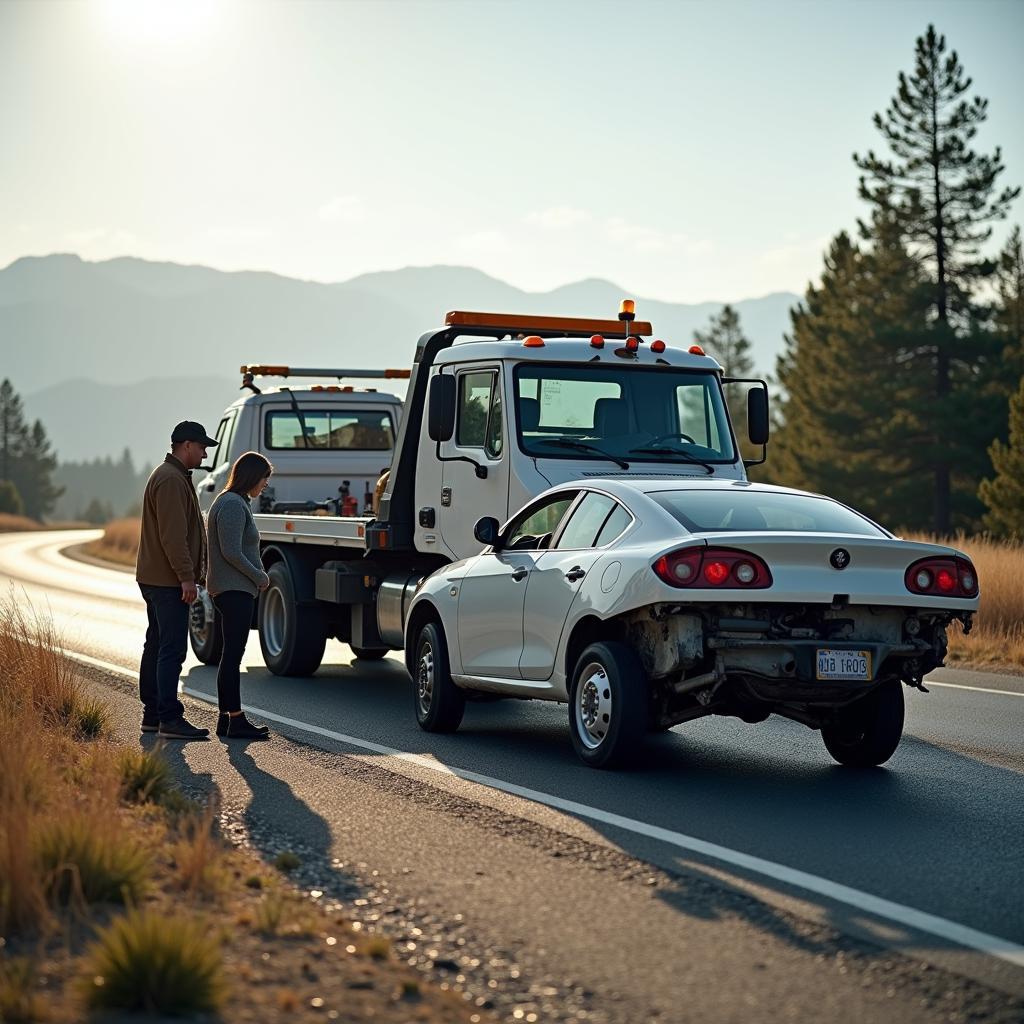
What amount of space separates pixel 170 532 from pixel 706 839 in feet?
15.5

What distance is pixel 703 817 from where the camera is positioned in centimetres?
798

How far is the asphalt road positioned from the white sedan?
0.40 metres

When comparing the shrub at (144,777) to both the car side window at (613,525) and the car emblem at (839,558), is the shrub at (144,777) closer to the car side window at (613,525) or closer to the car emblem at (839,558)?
the car side window at (613,525)

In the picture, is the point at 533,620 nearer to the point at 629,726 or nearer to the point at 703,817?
the point at 629,726

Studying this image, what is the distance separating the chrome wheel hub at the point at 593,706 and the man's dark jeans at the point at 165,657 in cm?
274

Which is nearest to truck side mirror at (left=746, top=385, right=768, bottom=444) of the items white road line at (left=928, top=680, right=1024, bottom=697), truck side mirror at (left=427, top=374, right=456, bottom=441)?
truck side mirror at (left=427, top=374, right=456, bottom=441)

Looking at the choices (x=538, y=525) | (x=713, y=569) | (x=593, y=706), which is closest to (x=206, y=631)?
(x=538, y=525)

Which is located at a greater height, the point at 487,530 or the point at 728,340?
the point at 728,340

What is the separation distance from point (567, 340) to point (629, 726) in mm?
4865

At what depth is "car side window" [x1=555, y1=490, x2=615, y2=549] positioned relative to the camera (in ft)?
32.6

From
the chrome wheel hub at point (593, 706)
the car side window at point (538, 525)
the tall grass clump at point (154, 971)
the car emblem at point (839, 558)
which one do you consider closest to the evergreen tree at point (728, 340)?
the car side window at point (538, 525)

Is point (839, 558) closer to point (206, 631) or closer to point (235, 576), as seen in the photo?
point (235, 576)

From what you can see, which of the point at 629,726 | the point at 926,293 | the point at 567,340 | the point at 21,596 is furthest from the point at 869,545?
the point at 926,293

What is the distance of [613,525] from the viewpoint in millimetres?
9734
